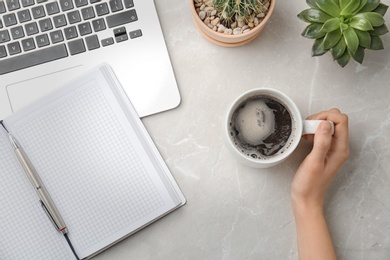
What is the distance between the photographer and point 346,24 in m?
0.72

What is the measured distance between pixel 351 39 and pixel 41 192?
53 cm

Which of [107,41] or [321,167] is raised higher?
[107,41]

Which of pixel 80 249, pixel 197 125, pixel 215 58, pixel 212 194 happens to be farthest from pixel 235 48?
pixel 80 249

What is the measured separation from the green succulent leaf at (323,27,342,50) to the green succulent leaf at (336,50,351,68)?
3 centimetres

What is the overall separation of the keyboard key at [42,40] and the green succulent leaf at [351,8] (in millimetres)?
452

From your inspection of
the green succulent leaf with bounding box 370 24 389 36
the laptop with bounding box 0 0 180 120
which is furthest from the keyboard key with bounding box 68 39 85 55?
the green succulent leaf with bounding box 370 24 389 36

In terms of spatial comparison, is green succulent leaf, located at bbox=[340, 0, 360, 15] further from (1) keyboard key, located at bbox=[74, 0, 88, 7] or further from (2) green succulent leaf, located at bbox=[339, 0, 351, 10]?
(1) keyboard key, located at bbox=[74, 0, 88, 7]

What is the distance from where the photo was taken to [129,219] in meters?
0.78

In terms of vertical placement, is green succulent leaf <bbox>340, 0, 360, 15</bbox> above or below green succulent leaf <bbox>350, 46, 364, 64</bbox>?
above

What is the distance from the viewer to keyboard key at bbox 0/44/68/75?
769mm

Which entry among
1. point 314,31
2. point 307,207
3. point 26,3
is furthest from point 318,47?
point 26,3

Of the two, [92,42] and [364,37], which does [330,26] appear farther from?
[92,42]

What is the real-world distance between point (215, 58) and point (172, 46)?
75mm

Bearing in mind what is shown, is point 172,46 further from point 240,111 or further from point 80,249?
point 80,249
